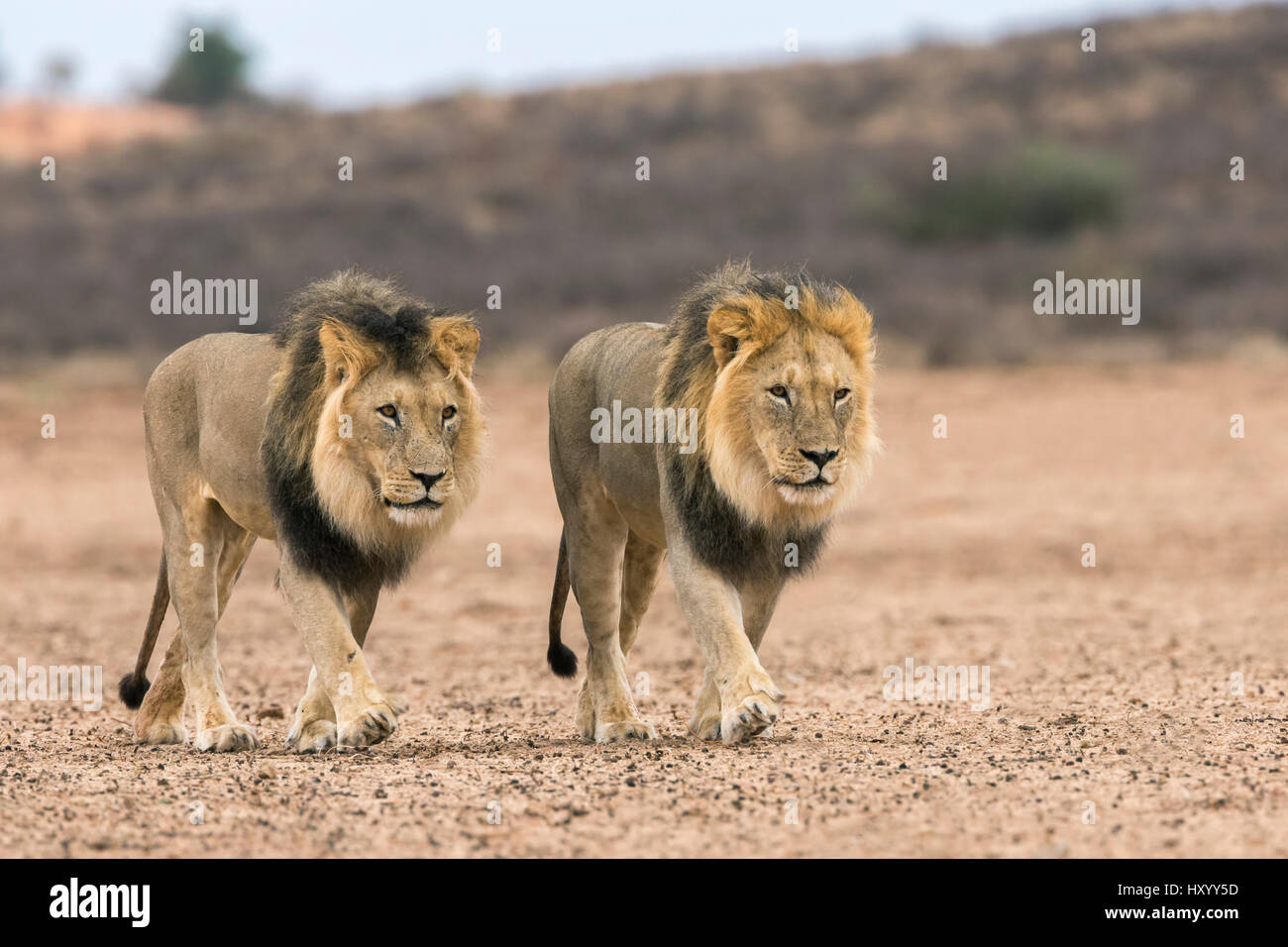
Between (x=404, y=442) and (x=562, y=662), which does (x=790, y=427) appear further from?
(x=562, y=662)

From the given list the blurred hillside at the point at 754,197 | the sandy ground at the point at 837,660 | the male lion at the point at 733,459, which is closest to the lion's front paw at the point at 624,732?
the male lion at the point at 733,459

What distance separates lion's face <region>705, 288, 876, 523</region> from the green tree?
59154 mm

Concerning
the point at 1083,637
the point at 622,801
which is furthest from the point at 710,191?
the point at 622,801

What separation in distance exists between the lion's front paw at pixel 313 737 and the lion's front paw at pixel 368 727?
1.56 ft

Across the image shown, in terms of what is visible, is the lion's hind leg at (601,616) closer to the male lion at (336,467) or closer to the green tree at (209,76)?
the male lion at (336,467)

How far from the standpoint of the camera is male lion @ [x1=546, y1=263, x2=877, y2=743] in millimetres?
6117

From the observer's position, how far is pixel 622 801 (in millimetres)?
5285

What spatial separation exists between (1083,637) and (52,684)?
6325 mm

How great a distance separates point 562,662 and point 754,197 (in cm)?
2466

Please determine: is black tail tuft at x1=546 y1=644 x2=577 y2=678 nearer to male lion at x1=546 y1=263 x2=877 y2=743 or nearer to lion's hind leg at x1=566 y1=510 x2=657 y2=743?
lion's hind leg at x1=566 y1=510 x2=657 y2=743

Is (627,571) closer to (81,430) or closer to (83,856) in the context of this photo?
(83,856)

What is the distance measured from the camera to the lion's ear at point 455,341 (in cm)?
636
